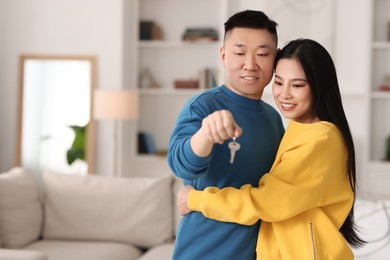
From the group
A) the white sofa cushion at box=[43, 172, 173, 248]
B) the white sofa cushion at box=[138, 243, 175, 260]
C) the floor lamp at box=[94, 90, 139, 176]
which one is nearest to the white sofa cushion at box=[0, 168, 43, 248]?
the white sofa cushion at box=[43, 172, 173, 248]

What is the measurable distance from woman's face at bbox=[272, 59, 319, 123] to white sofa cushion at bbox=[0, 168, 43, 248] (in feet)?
8.45

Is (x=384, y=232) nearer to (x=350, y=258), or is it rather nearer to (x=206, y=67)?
(x=350, y=258)

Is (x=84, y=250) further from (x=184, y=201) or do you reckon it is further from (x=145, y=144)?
(x=145, y=144)

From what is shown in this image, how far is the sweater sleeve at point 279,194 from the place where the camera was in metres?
1.59

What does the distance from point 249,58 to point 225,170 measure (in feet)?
0.98

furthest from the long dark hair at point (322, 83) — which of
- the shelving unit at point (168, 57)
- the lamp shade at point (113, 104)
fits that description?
the shelving unit at point (168, 57)

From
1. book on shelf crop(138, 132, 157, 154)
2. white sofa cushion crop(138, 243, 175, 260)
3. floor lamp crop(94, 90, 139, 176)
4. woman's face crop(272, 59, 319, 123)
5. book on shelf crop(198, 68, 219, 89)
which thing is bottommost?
white sofa cushion crop(138, 243, 175, 260)

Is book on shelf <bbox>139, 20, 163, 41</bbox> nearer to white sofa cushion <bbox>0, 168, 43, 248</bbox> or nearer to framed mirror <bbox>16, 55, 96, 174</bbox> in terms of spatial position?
framed mirror <bbox>16, 55, 96, 174</bbox>

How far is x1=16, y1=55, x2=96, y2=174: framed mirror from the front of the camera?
6773 mm

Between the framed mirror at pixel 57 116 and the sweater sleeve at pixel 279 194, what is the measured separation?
17.4 feet

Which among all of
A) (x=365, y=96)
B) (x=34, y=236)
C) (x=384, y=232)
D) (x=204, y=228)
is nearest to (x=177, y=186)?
(x=34, y=236)

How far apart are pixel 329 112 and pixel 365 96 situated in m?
4.85

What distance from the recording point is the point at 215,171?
5.48 feet

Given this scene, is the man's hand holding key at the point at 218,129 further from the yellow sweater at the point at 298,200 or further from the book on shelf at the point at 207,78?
the book on shelf at the point at 207,78
